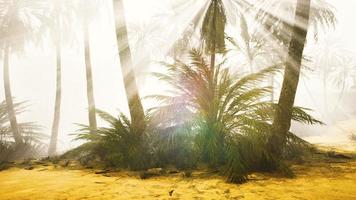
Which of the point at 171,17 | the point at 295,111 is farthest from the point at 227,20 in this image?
the point at 171,17

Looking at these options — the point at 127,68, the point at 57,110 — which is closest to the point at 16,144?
the point at 57,110

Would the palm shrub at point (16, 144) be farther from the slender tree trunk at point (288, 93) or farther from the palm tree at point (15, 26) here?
the slender tree trunk at point (288, 93)

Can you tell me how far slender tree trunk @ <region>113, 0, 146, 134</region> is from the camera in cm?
872

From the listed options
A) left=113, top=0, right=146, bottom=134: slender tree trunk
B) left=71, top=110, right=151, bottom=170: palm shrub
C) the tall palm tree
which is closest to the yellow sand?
left=71, top=110, right=151, bottom=170: palm shrub

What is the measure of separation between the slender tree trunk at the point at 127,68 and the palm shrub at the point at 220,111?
636mm

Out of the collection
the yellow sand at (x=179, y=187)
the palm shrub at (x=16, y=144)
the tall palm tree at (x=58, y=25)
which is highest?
the tall palm tree at (x=58, y=25)

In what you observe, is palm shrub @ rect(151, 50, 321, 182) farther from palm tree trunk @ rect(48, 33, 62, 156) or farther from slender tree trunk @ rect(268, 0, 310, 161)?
palm tree trunk @ rect(48, 33, 62, 156)

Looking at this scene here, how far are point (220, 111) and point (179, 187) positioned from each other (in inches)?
107

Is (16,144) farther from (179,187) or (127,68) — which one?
(179,187)

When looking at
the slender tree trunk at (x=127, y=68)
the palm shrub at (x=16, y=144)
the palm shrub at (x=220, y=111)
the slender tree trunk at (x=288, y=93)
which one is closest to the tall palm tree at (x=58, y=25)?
the palm shrub at (x=16, y=144)

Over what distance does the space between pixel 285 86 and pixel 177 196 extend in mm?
3713

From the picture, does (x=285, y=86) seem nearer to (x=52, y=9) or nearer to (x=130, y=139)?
(x=130, y=139)

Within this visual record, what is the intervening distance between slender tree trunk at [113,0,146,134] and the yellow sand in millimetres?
2388

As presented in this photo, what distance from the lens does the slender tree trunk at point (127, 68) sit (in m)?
8.72
